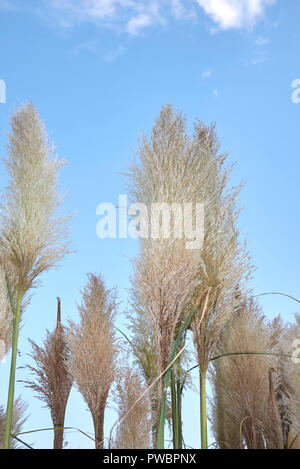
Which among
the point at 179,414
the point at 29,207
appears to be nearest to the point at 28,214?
the point at 29,207

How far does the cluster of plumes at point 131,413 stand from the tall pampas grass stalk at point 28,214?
1.37 ft

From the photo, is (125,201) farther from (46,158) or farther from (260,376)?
(260,376)

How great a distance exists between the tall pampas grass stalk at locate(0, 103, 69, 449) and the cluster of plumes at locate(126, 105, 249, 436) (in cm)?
38

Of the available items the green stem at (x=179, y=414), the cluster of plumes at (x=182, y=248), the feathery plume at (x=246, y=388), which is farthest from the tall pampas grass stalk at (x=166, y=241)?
the feathery plume at (x=246, y=388)

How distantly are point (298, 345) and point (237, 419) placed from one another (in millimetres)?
444

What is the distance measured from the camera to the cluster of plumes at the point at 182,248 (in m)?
1.69

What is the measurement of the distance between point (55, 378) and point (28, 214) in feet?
2.44

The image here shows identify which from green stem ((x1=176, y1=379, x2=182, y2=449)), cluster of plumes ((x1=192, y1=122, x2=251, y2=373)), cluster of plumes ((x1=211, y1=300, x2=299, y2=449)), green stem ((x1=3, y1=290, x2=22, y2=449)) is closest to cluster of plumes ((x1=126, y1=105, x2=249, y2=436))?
cluster of plumes ((x1=192, y1=122, x2=251, y2=373))

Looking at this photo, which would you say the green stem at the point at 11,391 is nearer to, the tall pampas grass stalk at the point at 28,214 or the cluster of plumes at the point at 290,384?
the tall pampas grass stalk at the point at 28,214

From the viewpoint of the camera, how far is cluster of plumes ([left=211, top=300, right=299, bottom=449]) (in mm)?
2209

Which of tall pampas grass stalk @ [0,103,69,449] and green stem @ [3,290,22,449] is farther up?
tall pampas grass stalk @ [0,103,69,449]

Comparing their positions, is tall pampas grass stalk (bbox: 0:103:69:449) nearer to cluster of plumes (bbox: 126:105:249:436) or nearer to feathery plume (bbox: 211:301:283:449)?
cluster of plumes (bbox: 126:105:249:436)

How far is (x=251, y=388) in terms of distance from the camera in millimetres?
2201

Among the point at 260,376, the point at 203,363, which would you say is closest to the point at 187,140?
the point at 203,363
